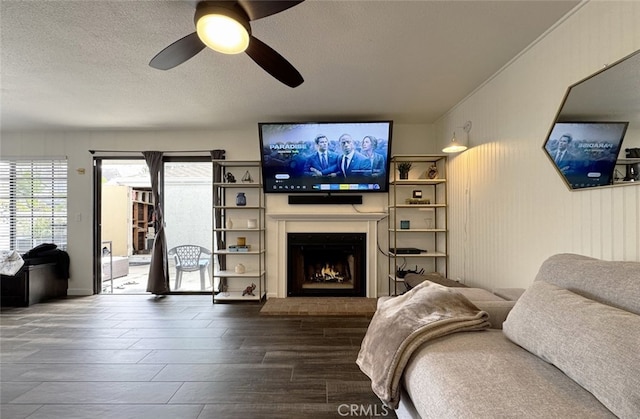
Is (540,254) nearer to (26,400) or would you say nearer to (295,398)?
(295,398)

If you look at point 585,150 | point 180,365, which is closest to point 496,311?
point 585,150

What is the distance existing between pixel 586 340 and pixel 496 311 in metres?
0.62

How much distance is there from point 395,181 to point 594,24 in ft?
7.38

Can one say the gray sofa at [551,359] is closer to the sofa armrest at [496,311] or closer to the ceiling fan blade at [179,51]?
the sofa armrest at [496,311]

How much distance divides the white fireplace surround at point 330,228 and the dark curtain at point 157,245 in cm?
Result: 161

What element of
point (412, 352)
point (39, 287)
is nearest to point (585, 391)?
point (412, 352)

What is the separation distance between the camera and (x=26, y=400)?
180 centimetres

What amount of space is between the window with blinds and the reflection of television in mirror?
228 inches

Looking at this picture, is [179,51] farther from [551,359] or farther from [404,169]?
[404,169]

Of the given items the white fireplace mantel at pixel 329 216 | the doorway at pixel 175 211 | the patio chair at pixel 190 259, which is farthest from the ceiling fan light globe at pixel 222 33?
the patio chair at pixel 190 259

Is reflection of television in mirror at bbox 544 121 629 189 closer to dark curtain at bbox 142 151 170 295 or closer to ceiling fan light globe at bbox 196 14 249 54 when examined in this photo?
ceiling fan light globe at bbox 196 14 249 54

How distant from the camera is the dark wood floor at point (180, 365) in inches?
68.0

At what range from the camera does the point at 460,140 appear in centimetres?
318

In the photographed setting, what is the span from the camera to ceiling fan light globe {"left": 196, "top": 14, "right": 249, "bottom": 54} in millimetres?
1435
